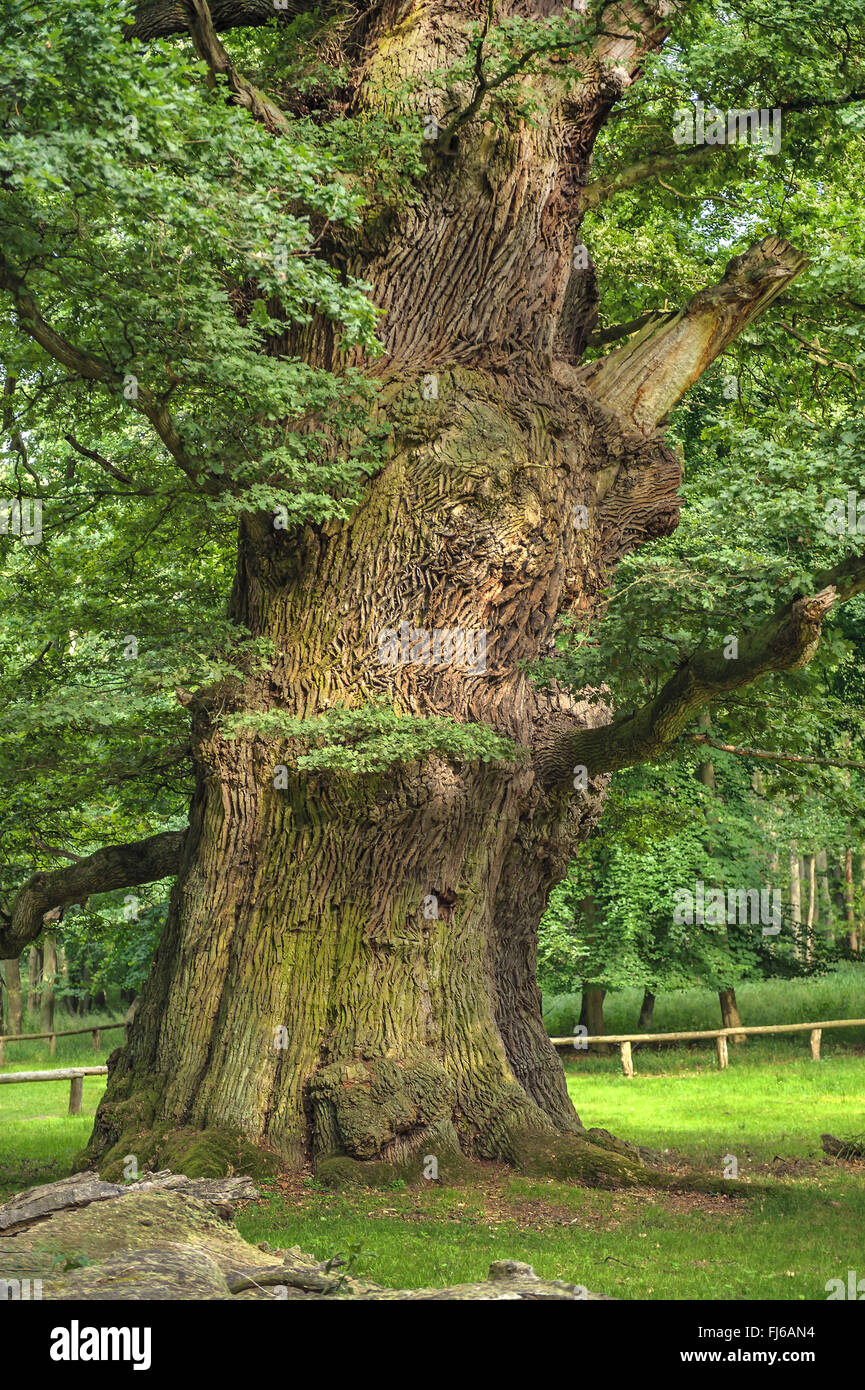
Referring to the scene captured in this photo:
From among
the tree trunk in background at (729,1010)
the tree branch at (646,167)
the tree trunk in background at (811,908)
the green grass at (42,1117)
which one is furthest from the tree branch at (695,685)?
the tree trunk in background at (811,908)

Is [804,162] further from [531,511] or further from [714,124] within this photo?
[531,511]

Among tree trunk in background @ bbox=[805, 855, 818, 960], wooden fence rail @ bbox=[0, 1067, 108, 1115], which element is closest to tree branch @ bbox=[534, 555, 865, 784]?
wooden fence rail @ bbox=[0, 1067, 108, 1115]

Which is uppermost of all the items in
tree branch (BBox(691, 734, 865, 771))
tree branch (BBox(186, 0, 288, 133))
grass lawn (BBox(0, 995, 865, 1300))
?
tree branch (BBox(186, 0, 288, 133))

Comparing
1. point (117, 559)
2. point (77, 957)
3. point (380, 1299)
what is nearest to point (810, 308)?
point (117, 559)

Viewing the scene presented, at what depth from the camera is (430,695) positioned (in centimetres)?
Answer: 967

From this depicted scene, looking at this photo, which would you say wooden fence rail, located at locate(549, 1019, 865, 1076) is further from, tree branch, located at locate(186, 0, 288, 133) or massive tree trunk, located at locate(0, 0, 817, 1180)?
tree branch, located at locate(186, 0, 288, 133)

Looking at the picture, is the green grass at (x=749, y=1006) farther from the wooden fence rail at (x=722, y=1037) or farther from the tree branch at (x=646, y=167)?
the tree branch at (x=646, y=167)

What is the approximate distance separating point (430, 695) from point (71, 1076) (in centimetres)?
902

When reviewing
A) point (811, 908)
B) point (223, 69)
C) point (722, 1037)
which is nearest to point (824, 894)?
point (811, 908)

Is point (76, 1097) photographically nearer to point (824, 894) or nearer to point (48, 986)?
point (48, 986)

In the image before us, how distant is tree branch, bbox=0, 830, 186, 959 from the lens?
11102 millimetres

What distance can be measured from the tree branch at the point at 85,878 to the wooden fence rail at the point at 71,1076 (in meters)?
3.44

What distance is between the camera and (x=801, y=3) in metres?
11.1

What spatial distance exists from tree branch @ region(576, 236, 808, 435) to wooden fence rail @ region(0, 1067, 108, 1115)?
987 cm
